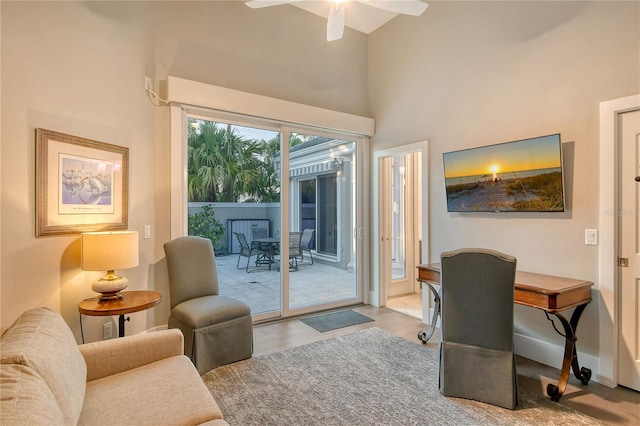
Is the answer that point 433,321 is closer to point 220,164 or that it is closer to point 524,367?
point 524,367

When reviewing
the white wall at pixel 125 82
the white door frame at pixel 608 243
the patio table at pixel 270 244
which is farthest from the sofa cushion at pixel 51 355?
the white door frame at pixel 608 243

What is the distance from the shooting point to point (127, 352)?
1.79m

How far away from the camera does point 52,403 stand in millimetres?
1116

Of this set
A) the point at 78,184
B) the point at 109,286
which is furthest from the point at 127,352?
the point at 78,184

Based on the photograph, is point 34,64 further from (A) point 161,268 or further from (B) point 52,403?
(B) point 52,403

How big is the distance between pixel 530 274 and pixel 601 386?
3.03 feet

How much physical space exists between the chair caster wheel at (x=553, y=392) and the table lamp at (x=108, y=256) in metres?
3.25

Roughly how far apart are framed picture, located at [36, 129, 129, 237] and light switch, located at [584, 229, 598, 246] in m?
→ 3.91

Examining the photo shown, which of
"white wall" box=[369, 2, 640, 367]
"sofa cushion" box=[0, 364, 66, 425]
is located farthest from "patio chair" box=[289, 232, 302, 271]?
"sofa cushion" box=[0, 364, 66, 425]

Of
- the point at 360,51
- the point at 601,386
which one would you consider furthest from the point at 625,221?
the point at 360,51

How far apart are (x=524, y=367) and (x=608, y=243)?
4.06 feet

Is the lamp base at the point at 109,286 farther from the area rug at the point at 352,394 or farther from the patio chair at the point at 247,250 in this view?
the patio chair at the point at 247,250

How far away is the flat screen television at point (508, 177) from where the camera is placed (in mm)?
2752

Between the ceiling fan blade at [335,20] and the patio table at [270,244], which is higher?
the ceiling fan blade at [335,20]
